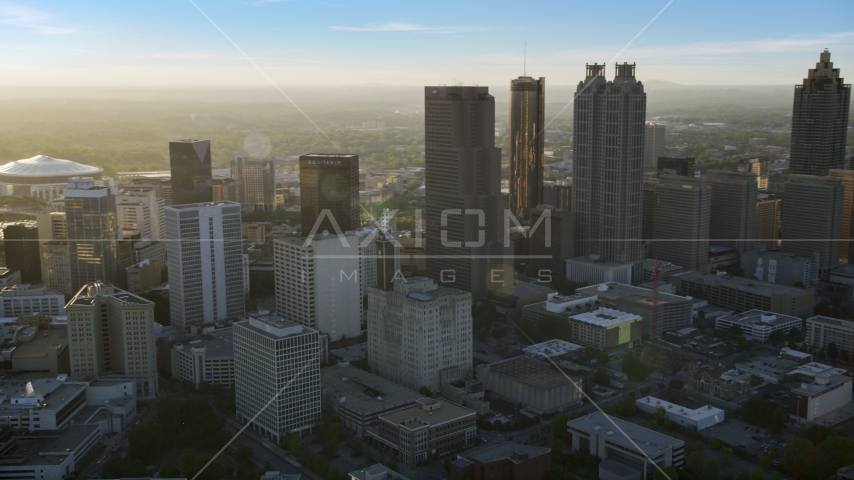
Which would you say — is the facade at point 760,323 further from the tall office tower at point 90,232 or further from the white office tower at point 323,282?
the tall office tower at point 90,232

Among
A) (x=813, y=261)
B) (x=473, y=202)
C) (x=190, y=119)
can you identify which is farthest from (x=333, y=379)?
(x=190, y=119)

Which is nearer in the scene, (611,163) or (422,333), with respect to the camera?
(422,333)

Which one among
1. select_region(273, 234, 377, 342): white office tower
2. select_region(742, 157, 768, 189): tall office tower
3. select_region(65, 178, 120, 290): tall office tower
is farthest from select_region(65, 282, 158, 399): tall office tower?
select_region(742, 157, 768, 189): tall office tower

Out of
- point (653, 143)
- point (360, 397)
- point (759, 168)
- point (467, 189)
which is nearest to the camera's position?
point (360, 397)

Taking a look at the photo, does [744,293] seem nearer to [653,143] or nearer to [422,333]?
[422,333]

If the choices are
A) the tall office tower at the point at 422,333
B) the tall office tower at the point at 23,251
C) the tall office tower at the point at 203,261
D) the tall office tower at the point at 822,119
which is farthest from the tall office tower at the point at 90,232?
the tall office tower at the point at 822,119

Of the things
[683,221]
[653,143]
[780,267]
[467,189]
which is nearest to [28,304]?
[467,189]
